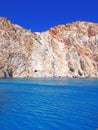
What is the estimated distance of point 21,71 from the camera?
15012 cm

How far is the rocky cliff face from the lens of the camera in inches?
5915

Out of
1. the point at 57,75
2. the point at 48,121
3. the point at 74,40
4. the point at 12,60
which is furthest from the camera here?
the point at 74,40

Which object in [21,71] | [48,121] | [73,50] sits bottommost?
[48,121]

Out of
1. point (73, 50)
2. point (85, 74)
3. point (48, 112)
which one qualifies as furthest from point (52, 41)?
point (48, 112)

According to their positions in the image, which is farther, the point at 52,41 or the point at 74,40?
the point at 74,40

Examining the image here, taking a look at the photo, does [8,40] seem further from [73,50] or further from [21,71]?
[73,50]

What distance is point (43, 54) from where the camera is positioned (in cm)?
16325

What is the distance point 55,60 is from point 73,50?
17.9m

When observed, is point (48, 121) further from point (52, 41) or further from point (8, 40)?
point (52, 41)

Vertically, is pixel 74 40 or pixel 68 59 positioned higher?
pixel 74 40

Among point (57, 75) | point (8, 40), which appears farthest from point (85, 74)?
point (8, 40)

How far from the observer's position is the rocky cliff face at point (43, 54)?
15025 cm

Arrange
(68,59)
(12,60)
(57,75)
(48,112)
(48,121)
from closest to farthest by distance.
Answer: (48,121) → (48,112) → (12,60) → (57,75) → (68,59)

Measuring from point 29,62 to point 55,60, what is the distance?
17.8 metres
